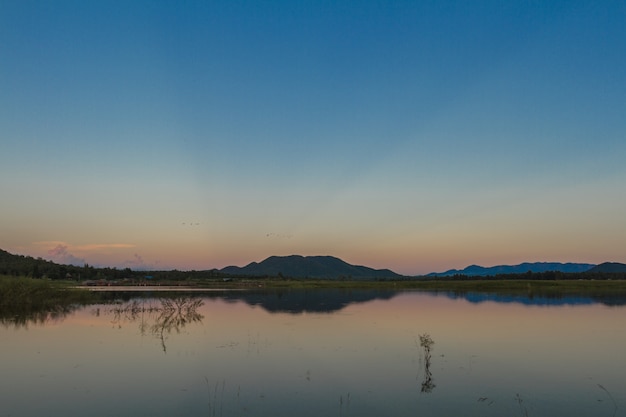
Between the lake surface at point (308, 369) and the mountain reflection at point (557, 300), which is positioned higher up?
the mountain reflection at point (557, 300)

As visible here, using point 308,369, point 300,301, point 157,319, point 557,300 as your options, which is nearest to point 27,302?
point 157,319

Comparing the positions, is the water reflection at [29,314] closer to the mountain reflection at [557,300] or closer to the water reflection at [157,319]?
the water reflection at [157,319]

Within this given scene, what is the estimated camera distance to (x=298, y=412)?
43.9ft

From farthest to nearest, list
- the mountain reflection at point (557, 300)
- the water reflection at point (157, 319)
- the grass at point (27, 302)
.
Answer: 1. the mountain reflection at point (557, 300)
2. the grass at point (27, 302)
3. the water reflection at point (157, 319)

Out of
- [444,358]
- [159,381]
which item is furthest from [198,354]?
[444,358]

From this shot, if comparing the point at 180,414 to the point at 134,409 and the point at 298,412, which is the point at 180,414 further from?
the point at 298,412

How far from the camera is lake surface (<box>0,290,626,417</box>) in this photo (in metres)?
14.0

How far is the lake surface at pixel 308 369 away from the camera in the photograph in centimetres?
1398

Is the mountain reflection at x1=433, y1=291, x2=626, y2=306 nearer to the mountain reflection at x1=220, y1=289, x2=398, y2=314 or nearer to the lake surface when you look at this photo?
the mountain reflection at x1=220, y1=289, x2=398, y2=314

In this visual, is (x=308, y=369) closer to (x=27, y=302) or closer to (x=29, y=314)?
(x=29, y=314)

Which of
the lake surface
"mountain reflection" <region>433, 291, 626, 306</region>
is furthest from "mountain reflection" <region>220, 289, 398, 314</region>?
"mountain reflection" <region>433, 291, 626, 306</region>

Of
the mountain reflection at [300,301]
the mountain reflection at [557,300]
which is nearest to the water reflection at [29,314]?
the mountain reflection at [300,301]

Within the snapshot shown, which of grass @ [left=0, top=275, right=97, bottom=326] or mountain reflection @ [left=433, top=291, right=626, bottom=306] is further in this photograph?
mountain reflection @ [left=433, top=291, right=626, bottom=306]

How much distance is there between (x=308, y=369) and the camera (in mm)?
19094
